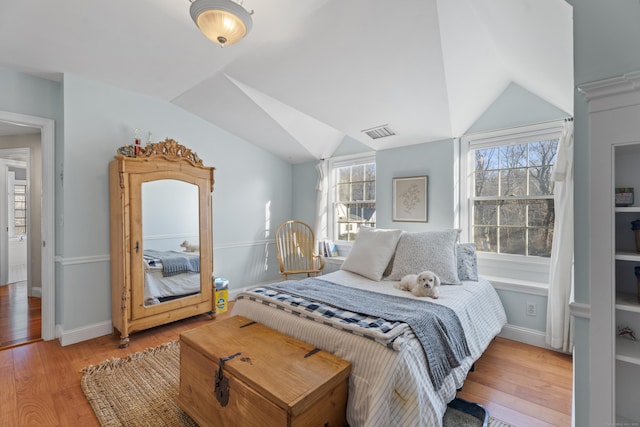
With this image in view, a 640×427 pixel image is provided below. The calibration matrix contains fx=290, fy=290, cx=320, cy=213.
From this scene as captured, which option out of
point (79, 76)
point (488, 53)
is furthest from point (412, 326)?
point (79, 76)

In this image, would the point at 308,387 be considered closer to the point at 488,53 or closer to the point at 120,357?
the point at 120,357

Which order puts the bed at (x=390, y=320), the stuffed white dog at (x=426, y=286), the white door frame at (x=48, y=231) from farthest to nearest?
1. the white door frame at (x=48, y=231)
2. the stuffed white dog at (x=426, y=286)
3. the bed at (x=390, y=320)

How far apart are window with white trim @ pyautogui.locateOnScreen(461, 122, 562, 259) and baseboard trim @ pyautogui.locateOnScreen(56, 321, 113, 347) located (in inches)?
148

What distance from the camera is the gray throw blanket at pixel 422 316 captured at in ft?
4.97

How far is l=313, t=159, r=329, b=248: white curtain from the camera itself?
4.29 metres

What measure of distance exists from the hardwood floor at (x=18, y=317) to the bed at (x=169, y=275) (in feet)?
3.72

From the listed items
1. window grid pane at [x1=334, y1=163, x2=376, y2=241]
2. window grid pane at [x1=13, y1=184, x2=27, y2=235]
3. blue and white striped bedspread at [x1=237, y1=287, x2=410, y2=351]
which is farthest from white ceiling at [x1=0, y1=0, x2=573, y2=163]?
window grid pane at [x1=13, y1=184, x2=27, y2=235]

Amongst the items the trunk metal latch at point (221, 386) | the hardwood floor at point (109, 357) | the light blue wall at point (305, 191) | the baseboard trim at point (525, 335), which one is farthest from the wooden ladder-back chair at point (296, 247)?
the trunk metal latch at point (221, 386)

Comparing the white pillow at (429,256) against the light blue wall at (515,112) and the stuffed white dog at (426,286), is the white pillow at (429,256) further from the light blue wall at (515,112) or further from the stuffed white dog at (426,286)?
the light blue wall at (515,112)

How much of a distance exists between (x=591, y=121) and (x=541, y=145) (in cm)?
175

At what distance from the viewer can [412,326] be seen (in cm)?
154

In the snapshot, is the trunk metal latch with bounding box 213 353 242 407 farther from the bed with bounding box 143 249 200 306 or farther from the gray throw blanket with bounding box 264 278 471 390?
the bed with bounding box 143 249 200 306

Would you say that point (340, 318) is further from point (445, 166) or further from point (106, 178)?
point (106, 178)

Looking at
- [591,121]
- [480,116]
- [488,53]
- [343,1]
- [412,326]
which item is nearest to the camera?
[591,121]
